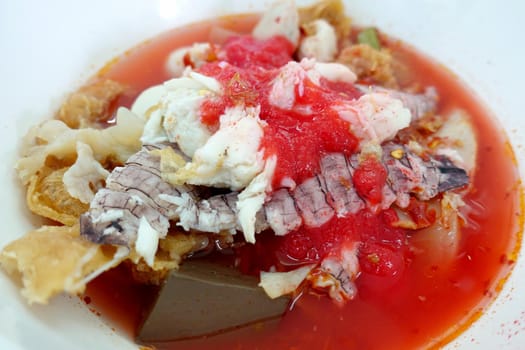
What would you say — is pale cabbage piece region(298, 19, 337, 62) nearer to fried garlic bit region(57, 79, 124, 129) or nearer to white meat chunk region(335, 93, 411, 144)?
white meat chunk region(335, 93, 411, 144)

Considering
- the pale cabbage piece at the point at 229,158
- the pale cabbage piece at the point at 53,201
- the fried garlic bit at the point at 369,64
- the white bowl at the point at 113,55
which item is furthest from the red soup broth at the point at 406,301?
the fried garlic bit at the point at 369,64

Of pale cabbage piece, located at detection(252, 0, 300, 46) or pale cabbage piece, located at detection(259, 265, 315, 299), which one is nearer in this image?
pale cabbage piece, located at detection(259, 265, 315, 299)

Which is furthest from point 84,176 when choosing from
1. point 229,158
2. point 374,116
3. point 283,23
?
point 283,23

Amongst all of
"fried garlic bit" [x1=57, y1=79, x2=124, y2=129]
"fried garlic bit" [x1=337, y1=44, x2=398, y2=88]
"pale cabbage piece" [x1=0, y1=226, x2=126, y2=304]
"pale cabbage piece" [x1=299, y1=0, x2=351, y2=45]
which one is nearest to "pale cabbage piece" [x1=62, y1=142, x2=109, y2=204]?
"pale cabbage piece" [x1=0, y1=226, x2=126, y2=304]

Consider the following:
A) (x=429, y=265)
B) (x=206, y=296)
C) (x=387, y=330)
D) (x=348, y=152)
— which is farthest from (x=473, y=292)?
(x=206, y=296)

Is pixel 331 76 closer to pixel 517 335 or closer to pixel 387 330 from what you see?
pixel 387 330

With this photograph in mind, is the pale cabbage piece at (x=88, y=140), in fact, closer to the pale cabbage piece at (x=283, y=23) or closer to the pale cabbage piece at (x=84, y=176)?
the pale cabbage piece at (x=84, y=176)
